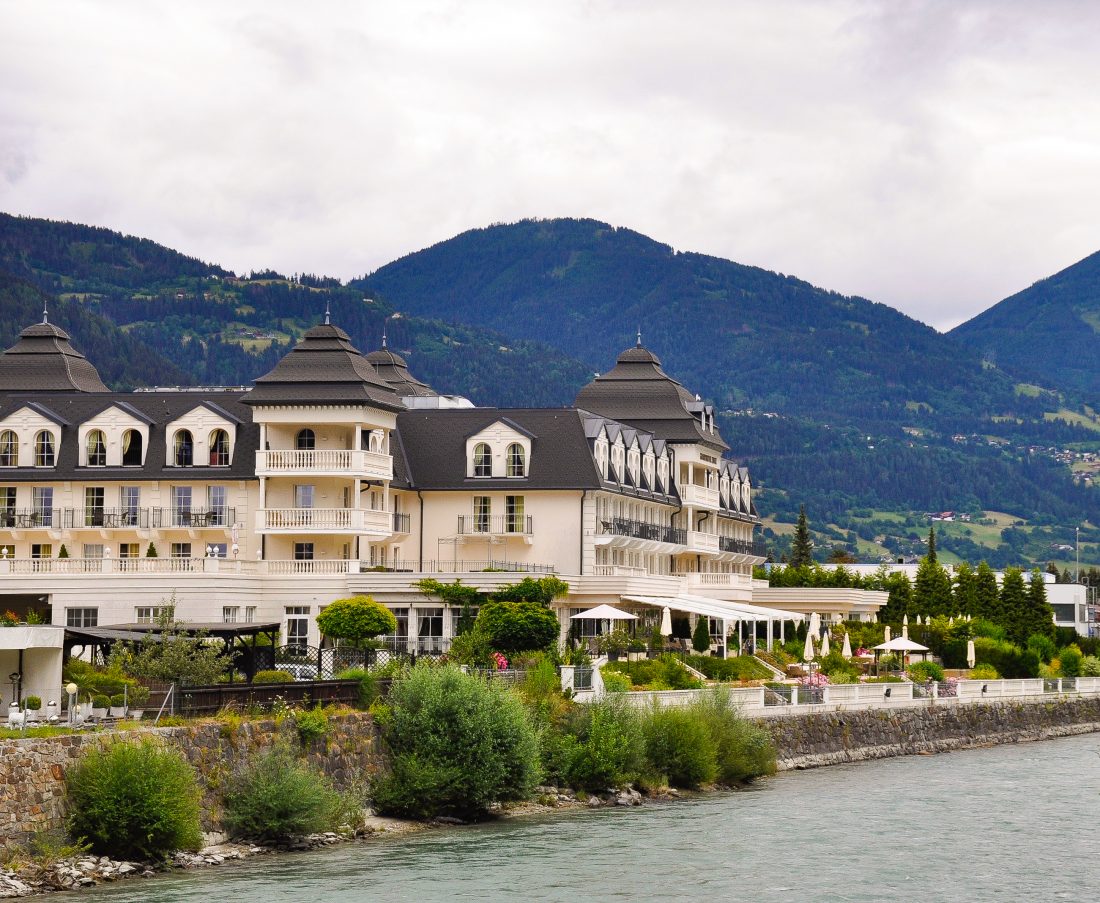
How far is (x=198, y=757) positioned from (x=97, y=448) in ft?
130

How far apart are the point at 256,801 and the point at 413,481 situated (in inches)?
1546

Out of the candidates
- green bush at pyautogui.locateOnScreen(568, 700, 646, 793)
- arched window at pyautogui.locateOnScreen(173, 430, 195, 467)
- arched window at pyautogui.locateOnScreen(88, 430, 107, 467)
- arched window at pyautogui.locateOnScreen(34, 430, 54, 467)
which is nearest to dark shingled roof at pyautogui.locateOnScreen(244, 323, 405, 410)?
arched window at pyautogui.locateOnScreen(173, 430, 195, 467)

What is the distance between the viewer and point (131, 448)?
83625 mm

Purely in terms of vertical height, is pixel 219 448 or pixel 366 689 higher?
pixel 219 448

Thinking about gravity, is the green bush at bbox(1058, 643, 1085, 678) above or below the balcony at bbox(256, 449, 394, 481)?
below

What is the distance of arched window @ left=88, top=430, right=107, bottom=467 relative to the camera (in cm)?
8344

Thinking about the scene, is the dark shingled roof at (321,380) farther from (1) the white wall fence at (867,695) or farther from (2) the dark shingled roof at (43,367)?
(1) the white wall fence at (867,695)

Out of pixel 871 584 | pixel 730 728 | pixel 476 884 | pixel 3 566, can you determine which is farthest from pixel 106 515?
pixel 871 584

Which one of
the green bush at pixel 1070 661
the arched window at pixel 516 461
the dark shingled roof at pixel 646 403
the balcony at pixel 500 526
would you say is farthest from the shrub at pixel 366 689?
the green bush at pixel 1070 661

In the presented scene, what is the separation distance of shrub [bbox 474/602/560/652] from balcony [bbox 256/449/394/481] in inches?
432

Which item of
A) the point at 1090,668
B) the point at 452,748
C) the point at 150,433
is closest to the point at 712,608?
the point at 150,433

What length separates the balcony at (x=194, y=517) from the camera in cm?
8175

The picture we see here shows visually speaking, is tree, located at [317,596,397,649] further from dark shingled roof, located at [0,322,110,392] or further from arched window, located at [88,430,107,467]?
dark shingled roof, located at [0,322,110,392]

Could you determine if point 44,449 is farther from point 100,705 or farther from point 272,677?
point 100,705
